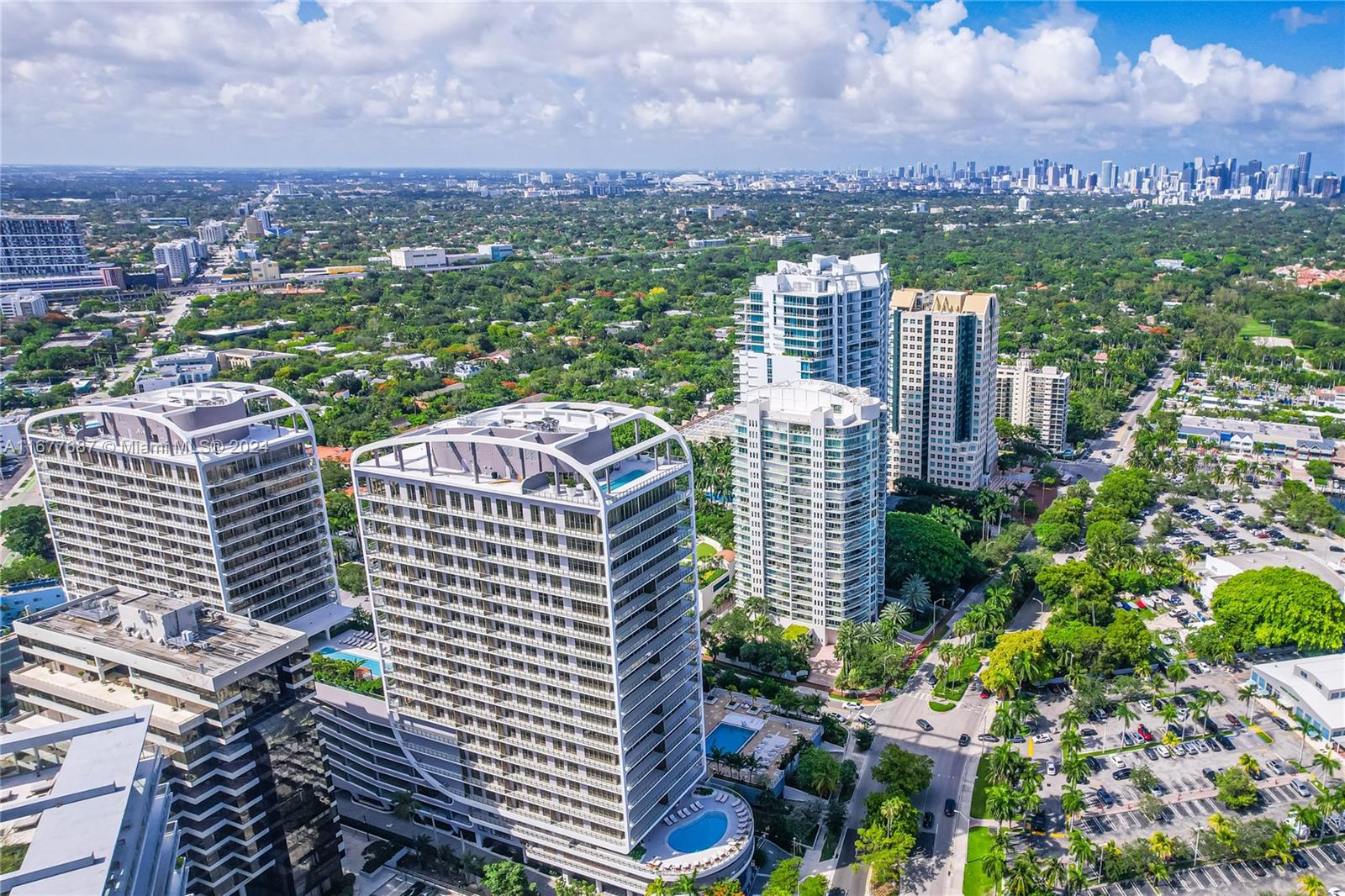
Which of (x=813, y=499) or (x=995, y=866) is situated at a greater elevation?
(x=813, y=499)

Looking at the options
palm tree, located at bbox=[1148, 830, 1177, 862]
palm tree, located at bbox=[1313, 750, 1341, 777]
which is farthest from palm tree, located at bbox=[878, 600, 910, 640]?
palm tree, located at bbox=[1313, 750, 1341, 777]

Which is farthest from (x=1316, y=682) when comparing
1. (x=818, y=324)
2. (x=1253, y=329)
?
(x=1253, y=329)

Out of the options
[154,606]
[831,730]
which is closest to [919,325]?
[831,730]

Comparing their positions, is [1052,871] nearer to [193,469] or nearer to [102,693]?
[102,693]

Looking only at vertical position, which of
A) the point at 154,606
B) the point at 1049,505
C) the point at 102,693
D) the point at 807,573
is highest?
the point at 154,606

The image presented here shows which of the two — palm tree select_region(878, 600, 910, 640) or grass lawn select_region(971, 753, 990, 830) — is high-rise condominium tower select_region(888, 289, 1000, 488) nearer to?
palm tree select_region(878, 600, 910, 640)

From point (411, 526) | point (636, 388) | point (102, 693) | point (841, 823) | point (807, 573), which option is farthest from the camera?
point (636, 388)

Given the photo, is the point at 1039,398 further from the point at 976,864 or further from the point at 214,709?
the point at 214,709
